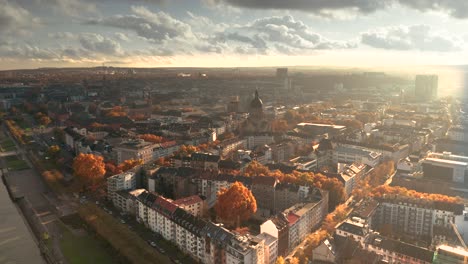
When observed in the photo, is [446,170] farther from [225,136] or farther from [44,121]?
[44,121]

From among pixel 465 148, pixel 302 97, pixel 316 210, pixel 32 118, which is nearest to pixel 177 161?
pixel 316 210

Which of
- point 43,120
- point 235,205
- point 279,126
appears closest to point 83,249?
point 235,205

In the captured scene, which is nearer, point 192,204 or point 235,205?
point 235,205

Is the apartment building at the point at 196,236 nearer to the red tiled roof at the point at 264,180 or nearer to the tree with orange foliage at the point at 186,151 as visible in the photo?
the red tiled roof at the point at 264,180

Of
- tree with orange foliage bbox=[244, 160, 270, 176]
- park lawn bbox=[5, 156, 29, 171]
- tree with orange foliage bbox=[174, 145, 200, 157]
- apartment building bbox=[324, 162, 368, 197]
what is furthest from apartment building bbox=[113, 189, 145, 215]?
park lawn bbox=[5, 156, 29, 171]

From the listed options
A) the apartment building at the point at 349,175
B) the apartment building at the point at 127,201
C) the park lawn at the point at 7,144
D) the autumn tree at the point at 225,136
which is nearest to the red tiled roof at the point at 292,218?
the apartment building at the point at 349,175

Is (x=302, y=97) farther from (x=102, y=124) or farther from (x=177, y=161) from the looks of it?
(x=177, y=161)

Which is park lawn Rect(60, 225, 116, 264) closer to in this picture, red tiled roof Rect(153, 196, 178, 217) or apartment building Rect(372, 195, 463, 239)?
red tiled roof Rect(153, 196, 178, 217)
